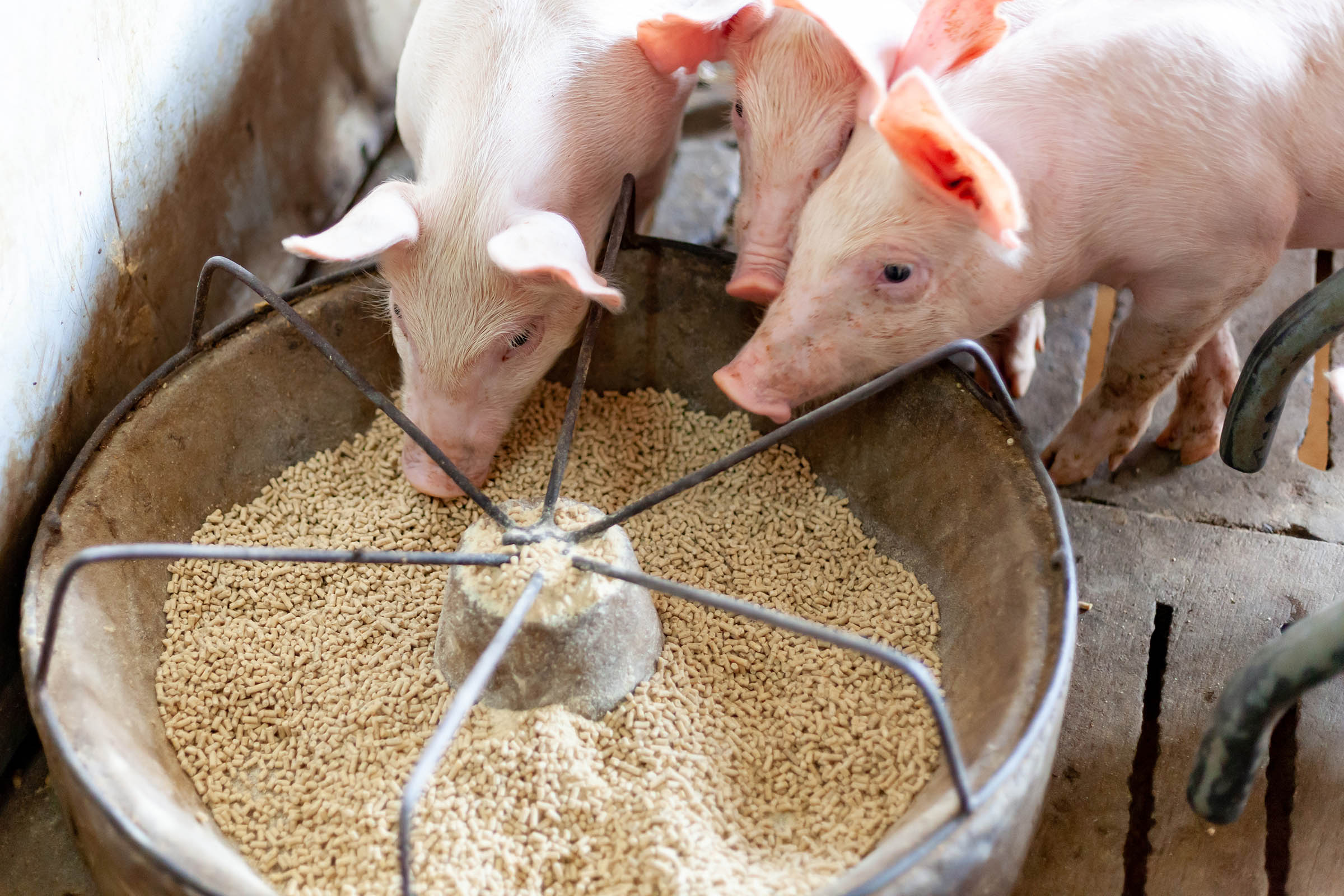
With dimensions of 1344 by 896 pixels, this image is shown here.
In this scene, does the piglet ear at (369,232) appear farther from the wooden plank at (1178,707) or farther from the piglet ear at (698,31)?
the wooden plank at (1178,707)

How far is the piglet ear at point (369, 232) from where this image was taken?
4.75ft

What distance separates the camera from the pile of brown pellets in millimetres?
1358

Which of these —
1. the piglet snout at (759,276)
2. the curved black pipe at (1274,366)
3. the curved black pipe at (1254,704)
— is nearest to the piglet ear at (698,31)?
the piglet snout at (759,276)

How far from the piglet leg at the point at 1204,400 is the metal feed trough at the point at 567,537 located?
2.37 ft

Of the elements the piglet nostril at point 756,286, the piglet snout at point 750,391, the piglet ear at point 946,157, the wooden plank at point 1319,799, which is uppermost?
the piglet ear at point 946,157

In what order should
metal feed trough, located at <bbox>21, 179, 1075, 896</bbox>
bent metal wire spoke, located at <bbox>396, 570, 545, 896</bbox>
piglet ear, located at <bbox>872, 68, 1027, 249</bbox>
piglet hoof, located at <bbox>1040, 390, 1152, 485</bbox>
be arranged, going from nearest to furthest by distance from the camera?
bent metal wire spoke, located at <bbox>396, 570, 545, 896</bbox> → metal feed trough, located at <bbox>21, 179, 1075, 896</bbox> → piglet ear, located at <bbox>872, 68, 1027, 249</bbox> → piglet hoof, located at <bbox>1040, 390, 1152, 485</bbox>

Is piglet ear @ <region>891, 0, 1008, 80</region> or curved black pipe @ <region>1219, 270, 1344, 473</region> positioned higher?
piglet ear @ <region>891, 0, 1008, 80</region>

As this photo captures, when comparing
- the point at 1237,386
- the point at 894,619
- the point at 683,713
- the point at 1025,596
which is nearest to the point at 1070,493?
the point at 1237,386

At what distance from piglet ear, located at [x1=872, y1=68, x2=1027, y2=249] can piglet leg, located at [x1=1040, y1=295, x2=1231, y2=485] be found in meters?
0.47

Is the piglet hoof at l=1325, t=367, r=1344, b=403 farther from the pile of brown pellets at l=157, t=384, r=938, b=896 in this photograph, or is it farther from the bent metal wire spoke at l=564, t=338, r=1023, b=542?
the pile of brown pellets at l=157, t=384, r=938, b=896

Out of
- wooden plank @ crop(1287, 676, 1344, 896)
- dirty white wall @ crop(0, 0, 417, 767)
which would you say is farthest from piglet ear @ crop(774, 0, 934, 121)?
wooden plank @ crop(1287, 676, 1344, 896)

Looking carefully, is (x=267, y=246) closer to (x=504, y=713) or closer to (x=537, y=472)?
(x=537, y=472)

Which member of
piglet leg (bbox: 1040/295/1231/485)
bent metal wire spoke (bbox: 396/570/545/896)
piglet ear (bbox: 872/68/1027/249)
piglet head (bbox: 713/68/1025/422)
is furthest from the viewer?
piglet leg (bbox: 1040/295/1231/485)

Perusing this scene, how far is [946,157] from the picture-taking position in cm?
143
